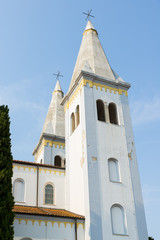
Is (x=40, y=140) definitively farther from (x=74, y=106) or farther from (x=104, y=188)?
(x=104, y=188)

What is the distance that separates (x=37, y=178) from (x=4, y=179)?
7819mm

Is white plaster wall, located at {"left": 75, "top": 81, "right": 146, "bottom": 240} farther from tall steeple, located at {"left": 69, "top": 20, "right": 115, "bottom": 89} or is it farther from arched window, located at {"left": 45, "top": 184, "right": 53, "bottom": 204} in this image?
arched window, located at {"left": 45, "top": 184, "right": 53, "bottom": 204}

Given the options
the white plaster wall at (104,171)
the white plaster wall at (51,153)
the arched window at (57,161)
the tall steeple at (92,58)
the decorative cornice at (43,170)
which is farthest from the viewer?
the arched window at (57,161)

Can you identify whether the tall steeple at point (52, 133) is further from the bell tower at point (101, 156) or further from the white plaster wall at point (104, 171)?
the white plaster wall at point (104, 171)

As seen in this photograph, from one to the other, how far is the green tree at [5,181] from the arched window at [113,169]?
7.52 meters

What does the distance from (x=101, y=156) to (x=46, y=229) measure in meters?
5.87

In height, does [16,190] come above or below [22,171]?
below

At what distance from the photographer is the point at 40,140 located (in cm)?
3109

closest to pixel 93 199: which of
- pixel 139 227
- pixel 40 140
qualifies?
pixel 139 227

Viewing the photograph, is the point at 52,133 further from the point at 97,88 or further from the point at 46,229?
the point at 46,229

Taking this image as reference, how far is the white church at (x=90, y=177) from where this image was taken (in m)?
17.8

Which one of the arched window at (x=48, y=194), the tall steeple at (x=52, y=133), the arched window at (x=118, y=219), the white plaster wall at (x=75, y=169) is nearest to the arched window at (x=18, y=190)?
the arched window at (x=48, y=194)

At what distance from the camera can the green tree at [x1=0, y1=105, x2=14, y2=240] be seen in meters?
13.7

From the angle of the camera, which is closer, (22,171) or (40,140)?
(22,171)
